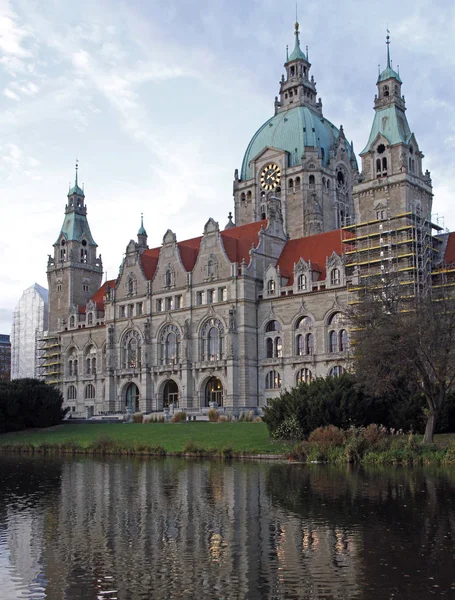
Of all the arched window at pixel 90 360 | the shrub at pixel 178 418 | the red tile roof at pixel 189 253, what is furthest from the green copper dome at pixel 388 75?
the arched window at pixel 90 360

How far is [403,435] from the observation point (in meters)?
38.1

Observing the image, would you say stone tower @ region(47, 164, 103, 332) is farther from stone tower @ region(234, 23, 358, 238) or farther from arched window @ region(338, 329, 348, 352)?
arched window @ region(338, 329, 348, 352)

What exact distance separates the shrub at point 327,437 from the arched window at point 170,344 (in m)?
40.0

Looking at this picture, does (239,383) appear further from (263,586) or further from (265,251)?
(263,586)

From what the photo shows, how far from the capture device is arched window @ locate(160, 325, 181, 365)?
249 ft

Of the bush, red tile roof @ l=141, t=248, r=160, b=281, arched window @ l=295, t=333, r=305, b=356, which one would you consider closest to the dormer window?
red tile roof @ l=141, t=248, r=160, b=281

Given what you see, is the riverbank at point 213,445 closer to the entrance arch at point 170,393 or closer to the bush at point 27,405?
the bush at point 27,405

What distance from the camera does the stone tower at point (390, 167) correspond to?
211 feet

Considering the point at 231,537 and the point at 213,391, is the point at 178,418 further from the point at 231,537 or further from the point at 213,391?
the point at 231,537

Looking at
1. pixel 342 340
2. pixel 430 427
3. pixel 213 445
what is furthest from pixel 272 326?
pixel 430 427

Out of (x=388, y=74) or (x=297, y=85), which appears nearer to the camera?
(x=388, y=74)

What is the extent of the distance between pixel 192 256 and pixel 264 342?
533 inches

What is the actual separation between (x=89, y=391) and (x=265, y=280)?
2784 centimetres

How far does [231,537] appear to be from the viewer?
56.1ft
